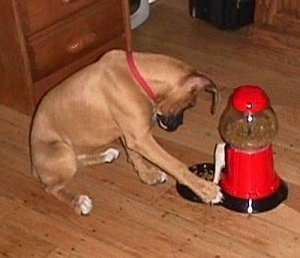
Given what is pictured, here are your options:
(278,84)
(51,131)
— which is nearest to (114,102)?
(51,131)

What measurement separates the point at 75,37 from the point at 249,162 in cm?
93

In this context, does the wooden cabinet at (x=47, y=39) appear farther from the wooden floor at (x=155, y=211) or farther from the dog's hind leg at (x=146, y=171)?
the dog's hind leg at (x=146, y=171)

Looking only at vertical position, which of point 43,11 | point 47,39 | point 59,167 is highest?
point 43,11

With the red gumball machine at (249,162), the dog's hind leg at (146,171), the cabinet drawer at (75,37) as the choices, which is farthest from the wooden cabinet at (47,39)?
the red gumball machine at (249,162)

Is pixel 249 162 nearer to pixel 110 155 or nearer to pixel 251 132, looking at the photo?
pixel 251 132

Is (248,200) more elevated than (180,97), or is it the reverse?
(180,97)

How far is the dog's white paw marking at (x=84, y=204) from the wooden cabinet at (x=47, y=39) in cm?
59

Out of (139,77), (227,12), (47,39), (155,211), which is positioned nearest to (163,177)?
(155,211)

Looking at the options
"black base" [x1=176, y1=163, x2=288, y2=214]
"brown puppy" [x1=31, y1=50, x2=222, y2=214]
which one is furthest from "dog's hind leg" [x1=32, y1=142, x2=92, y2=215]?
"black base" [x1=176, y1=163, x2=288, y2=214]

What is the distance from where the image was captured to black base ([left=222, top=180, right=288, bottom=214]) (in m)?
2.28

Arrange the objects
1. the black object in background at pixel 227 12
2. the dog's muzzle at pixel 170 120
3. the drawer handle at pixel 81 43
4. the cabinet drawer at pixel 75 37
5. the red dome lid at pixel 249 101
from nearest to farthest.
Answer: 1. the red dome lid at pixel 249 101
2. the dog's muzzle at pixel 170 120
3. the cabinet drawer at pixel 75 37
4. the drawer handle at pixel 81 43
5. the black object in background at pixel 227 12

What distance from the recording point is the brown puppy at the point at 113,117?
2.19 metres

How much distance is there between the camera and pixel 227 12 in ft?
10.7

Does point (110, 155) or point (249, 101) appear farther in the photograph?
point (110, 155)
